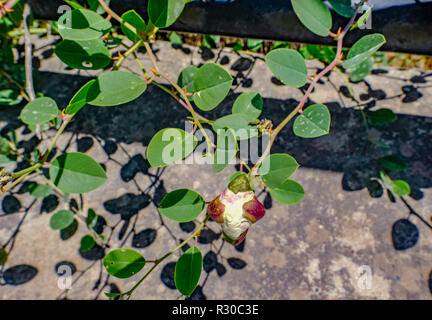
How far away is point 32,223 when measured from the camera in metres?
0.90

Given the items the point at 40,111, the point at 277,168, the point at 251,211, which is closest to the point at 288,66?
the point at 277,168

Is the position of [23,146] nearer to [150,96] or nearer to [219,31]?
[150,96]

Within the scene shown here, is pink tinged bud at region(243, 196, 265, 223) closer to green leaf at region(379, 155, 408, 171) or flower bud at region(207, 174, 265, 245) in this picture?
flower bud at region(207, 174, 265, 245)

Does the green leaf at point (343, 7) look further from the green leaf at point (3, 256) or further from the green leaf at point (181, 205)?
the green leaf at point (3, 256)

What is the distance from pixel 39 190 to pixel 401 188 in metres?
0.96

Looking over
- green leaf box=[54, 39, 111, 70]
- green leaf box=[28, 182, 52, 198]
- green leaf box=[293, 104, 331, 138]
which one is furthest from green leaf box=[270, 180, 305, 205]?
green leaf box=[28, 182, 52, 198]

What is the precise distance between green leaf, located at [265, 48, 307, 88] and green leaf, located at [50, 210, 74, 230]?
639mm

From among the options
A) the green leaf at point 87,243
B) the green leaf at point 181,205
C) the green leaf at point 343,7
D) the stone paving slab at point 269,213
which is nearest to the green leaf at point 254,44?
the stone paving slab at point 269,213

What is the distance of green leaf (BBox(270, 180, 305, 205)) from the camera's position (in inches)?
27.2

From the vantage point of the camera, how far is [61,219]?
865mm

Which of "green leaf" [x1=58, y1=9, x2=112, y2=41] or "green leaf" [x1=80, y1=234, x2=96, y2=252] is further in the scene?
"green leaf" [x1=80, y1=234, x2=96, y2=252]

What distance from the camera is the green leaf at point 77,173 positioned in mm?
601

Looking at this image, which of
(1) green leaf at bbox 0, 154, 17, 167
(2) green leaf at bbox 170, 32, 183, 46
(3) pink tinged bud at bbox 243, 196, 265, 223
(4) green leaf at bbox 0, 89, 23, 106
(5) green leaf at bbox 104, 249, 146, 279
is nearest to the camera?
(3) pink tinged bud at bbox 243, 196, 265, 223

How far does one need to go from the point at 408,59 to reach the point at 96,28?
1119mm
